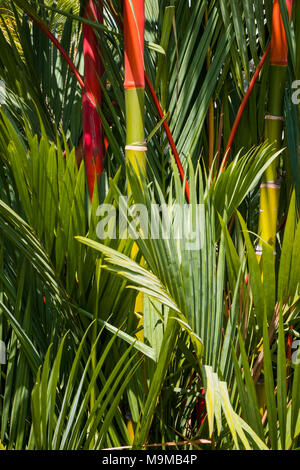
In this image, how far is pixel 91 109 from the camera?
92 centimetres

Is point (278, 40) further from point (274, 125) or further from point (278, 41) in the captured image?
point (274, 125)

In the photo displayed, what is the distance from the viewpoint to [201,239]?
70cm

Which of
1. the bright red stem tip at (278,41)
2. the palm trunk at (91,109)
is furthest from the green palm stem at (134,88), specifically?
the bright red stem tip at (278,41)

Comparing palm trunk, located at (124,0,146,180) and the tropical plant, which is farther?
palm trunk, located at (124,0,146,180)

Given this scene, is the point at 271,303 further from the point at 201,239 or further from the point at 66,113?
the point at 66,113

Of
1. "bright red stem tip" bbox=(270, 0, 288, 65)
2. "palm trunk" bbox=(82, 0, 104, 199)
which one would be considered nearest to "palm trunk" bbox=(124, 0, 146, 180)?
"palm trunk" bbox=(82, 0, 104, 199)

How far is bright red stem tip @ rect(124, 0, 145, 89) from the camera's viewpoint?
804 mm

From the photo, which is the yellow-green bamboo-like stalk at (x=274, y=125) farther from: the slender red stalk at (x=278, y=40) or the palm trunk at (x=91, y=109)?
the palm trunk at (x=91, y=109)

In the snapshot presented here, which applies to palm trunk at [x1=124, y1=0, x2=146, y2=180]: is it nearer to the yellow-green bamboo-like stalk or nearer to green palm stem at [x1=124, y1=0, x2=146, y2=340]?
green palm stem at [x1=124, y1=0, x2=146, y2=340]

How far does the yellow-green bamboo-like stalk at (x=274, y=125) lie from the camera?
0.89m

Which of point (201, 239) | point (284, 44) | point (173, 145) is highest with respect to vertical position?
point (284, 44)

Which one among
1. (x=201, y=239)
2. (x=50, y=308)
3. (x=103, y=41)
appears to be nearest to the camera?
(x=201, y=239)
